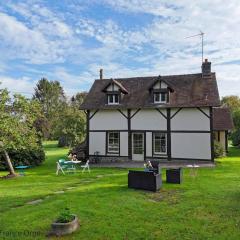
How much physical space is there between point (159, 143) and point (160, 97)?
358 centimetres

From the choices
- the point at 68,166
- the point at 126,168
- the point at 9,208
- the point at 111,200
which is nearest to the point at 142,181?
the point at 111,200

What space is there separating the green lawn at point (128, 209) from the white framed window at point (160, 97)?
977 centimetres

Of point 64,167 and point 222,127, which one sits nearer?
point 64,167

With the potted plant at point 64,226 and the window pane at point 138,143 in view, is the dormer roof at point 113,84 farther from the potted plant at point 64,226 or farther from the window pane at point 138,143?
the potted plant at point 64,226

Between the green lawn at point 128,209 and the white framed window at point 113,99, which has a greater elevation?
the white framed window at point 113,99

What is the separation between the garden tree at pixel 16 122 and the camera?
21.0m

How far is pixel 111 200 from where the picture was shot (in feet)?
41.6

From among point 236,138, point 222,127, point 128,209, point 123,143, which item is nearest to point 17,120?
point 123,143

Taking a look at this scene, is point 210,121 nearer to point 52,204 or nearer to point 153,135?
point 153,135

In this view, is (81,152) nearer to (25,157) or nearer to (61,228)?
(25,157)

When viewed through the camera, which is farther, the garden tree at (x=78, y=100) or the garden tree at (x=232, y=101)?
the garden tree at (x=232, y=101)

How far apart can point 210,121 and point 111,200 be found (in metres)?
14.0

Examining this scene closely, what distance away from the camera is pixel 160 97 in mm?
26250

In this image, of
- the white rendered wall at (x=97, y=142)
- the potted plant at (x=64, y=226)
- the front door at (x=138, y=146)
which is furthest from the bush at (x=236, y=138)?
the potted plant at (x=64, y=226)
